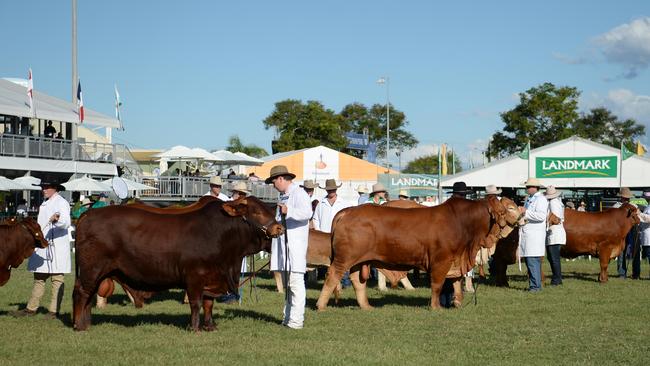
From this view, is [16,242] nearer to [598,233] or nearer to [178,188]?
[598,233]

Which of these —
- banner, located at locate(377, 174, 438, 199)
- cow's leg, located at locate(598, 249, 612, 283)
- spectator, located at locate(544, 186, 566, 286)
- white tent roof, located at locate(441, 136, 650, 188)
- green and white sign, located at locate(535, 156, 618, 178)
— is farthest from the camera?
banner, located at locate(377, 174, 438, 199)

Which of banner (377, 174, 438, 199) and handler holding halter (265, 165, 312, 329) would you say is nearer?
handler holding halter (265, 165, 312, 329)

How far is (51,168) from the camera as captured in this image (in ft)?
122

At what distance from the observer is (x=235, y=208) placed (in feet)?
36.9

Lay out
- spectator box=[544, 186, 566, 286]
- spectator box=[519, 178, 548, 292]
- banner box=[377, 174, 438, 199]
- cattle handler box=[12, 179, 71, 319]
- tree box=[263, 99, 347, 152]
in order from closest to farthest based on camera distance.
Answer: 1. cattle handler box=[12, 179, 71, 319]
2. spectator box=[519, 178, 548, 292]
3. spectator box=[544, 186, 566, 286]
4. banner box=[377, 174, 438, 199]
5. tree box=[263, 99, 347, 152]

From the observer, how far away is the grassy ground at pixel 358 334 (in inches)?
376

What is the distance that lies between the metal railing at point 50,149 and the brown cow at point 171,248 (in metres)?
26.2

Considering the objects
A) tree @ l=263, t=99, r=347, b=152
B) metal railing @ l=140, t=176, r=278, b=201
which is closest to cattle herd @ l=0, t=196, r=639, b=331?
metal railing @ l=140, t=176, r=278, b=201

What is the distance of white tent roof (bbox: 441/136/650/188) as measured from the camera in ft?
148

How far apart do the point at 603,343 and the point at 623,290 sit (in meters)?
7.08

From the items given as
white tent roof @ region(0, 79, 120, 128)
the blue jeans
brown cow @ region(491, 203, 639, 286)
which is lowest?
the blue jeans

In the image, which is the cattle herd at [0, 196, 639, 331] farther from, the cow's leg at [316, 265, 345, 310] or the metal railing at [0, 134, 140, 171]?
the metal railing at [0, 134, 140, 171]

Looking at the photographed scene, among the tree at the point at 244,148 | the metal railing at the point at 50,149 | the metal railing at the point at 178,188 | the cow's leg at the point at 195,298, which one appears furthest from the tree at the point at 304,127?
the cow's leg at the point at 195,298

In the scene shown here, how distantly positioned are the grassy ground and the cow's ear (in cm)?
156
